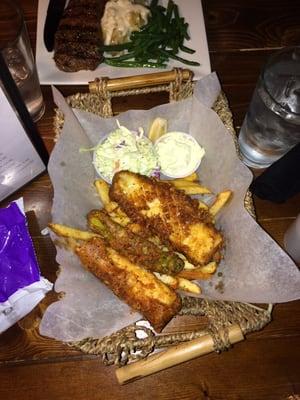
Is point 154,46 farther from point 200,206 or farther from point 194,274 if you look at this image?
point 194,274

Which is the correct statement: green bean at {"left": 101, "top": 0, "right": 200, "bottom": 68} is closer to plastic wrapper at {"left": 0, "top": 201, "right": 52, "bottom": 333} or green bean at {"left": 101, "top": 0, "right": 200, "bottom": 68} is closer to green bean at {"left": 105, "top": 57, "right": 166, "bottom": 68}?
green bean at {"left": 105, "top": 57, "right": 166, "bottom": 68}

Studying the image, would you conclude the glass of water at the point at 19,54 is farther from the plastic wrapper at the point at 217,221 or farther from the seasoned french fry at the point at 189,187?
the seasoned french fry at the point at 189,187

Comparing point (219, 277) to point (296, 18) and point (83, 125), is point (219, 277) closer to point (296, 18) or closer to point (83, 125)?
point (83, 125)

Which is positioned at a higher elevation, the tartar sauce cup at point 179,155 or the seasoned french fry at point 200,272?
the tartar sauce cup at point 179,155

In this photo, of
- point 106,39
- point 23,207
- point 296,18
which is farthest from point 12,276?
point 296,18

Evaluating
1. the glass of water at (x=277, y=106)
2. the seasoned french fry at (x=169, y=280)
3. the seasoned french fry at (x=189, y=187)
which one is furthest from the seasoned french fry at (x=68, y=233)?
the glass of water at (x=277, y=106)
